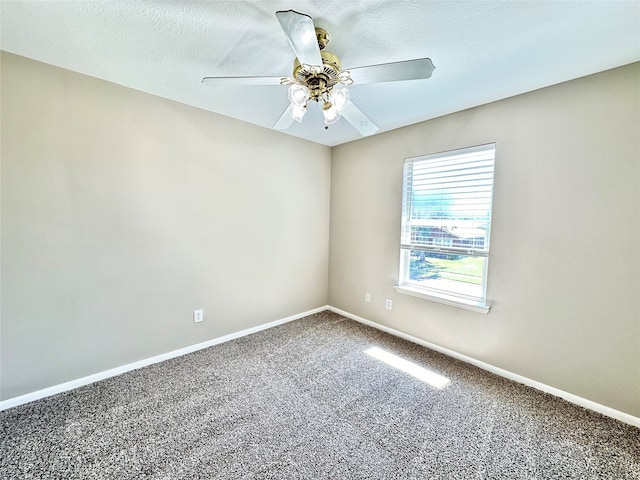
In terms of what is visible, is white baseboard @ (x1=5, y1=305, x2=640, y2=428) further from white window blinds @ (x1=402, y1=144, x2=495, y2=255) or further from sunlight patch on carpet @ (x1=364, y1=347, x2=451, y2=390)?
white window blinds @ (x1=402, y1=144, x2=495, y2=255)

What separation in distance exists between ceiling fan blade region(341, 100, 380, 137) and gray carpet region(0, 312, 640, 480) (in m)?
1.99

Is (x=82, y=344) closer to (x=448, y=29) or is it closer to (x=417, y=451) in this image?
(x=417, y=451)

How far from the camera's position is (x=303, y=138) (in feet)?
10.7

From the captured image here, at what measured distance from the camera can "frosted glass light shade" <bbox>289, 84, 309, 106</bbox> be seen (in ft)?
4.86

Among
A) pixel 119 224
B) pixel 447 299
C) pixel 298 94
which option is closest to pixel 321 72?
pixel 298 94

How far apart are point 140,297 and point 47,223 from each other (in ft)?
2.69

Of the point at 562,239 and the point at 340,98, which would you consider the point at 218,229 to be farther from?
the point at 562,239

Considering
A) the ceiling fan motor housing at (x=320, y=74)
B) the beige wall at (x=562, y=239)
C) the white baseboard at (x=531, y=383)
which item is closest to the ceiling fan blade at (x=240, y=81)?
the ceiling fan motor housing at (x=320, y=74)

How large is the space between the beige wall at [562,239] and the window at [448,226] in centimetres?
10

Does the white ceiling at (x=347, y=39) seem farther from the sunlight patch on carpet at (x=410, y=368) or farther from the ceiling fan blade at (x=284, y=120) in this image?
the sunlight patch on carpet at (x=410, y=368)

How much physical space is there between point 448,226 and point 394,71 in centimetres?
172

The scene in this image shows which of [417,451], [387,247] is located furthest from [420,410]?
[387,247]

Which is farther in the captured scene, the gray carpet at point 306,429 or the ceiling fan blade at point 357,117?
the ceiling fan blade at point 357,117

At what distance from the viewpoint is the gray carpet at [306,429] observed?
1.38 meters
